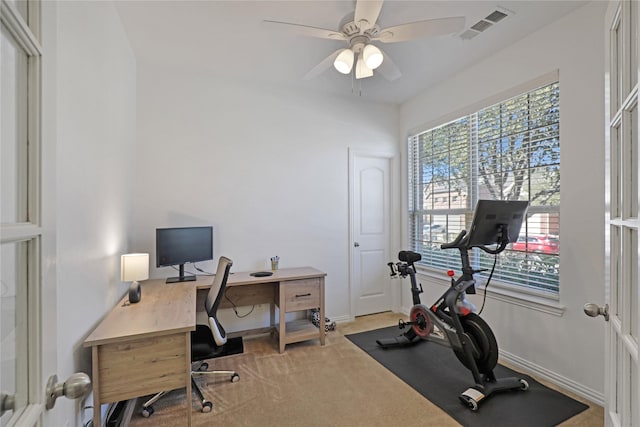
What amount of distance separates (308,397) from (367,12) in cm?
264

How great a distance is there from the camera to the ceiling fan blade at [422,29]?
1793 mm

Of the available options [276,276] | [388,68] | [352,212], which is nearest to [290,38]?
[388,68]

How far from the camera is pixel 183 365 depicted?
1726mm

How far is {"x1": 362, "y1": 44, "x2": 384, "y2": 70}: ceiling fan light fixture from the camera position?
2.00 meters

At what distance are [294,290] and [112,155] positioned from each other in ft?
6.35

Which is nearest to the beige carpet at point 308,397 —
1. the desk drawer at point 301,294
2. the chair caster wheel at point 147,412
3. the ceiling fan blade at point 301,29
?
the chair caster wheel at point 147,412

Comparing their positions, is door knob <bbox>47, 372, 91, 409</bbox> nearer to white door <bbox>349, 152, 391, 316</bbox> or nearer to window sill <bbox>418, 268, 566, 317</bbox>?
window sill <bbox>418, 268, 566, 317</bbox>

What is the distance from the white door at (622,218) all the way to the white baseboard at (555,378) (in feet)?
4.42

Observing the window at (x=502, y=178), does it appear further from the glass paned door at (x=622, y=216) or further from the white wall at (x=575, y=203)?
the glass paned door at (x=622, y=216)

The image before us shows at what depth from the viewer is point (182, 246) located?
9.42 ft

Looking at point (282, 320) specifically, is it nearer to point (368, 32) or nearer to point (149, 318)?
point (149, 318)

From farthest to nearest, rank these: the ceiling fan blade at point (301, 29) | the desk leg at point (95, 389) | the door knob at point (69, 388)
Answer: the ceiling fan blade at point (301, 29), the desk leg at point (95, 389), the door knob at point (69, 388)

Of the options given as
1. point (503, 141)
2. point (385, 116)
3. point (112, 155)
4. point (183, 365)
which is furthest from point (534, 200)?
point (112, 155)

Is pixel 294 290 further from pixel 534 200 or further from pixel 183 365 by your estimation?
pixel 534 200
